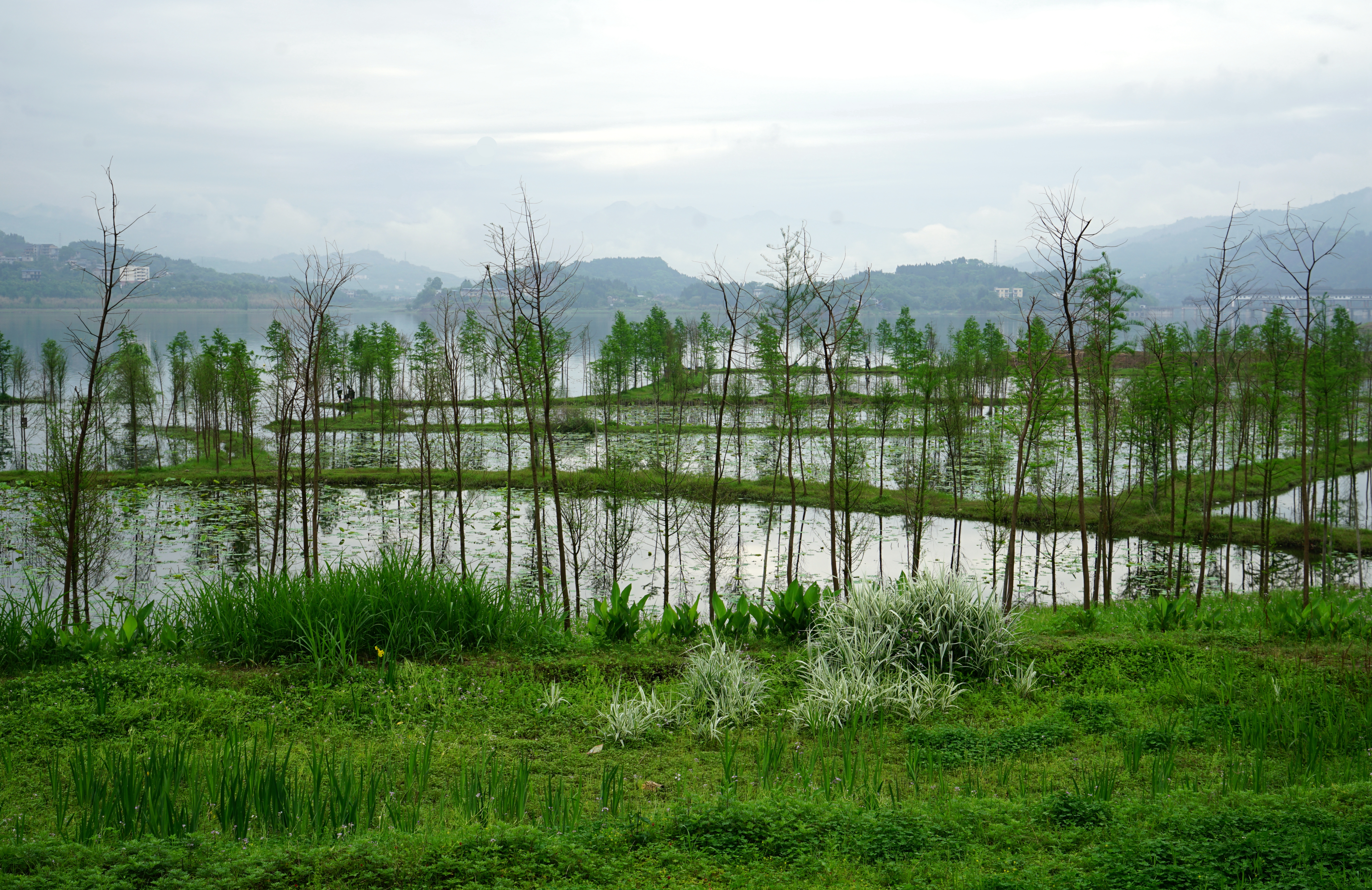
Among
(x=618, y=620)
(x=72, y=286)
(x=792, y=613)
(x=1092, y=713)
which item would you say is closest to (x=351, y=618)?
(x=618, y=620)

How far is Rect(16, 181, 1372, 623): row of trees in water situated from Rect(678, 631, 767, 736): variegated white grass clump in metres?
2.80

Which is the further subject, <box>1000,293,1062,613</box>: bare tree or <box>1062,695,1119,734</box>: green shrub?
<box>1000,293,1062,613</box>: bare tree

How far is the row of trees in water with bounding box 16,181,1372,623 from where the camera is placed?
36.4ft

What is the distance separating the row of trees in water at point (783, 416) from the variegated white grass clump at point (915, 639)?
10.6 feet

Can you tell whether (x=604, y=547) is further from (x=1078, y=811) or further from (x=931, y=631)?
(x=1078, y=811)

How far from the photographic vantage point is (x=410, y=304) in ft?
593

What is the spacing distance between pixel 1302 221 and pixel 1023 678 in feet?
26.2

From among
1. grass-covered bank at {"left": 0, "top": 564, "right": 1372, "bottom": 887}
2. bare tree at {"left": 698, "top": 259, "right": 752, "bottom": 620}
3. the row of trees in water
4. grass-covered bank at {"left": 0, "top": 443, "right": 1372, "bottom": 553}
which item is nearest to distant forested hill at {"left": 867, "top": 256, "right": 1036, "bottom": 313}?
the row of trees in water

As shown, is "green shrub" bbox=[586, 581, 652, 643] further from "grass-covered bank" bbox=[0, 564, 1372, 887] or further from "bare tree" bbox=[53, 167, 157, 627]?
"bare tree" bbox=[53, 167, 157, 627]

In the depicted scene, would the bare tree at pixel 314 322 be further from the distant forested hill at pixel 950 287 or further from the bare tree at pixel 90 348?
the distant forested hill at pixel 950 287

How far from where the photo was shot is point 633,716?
523 centimetres

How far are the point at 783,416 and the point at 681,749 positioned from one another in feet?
102

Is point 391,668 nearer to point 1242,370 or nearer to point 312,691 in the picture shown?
point 312,691

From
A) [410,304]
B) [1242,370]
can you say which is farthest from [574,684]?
[410,304]
